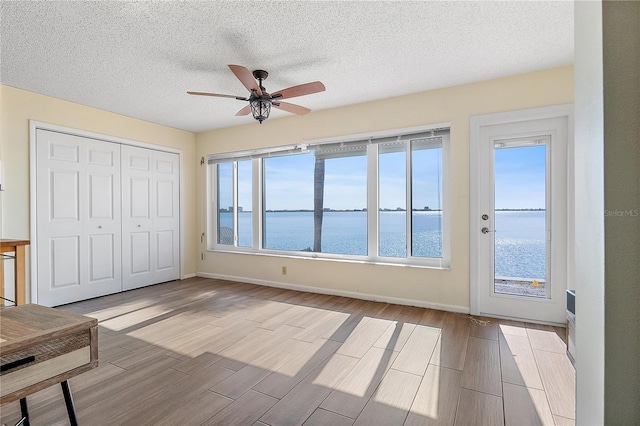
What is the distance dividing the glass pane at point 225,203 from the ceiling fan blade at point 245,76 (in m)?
2.79

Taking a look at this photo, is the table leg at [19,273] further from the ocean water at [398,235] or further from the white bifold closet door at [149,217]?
the ocean water at [398,235]

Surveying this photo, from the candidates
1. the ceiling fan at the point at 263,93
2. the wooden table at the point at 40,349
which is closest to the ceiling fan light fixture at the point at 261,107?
the ceiling fan at the point at 263,93

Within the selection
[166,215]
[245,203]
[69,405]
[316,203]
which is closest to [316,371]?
[69,405]

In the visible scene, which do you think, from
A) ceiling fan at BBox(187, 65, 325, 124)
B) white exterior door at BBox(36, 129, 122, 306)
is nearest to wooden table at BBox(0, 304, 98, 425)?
ceiling fan at BBox(187, 65, 325, 124)

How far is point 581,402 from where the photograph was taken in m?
0.87

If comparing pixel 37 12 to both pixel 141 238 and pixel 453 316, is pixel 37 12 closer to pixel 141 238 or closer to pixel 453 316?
pixel 141 238

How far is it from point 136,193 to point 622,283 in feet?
17.3

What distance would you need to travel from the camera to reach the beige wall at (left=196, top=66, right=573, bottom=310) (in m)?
3.20

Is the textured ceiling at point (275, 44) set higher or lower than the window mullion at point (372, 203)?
higher

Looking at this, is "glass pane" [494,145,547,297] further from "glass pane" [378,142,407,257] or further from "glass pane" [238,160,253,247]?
A: "glass pane" [238,160,253,247]

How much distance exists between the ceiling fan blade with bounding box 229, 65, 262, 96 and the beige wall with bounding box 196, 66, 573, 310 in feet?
5.45

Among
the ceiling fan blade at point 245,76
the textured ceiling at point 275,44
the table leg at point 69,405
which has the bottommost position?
the table leg at point 69,405

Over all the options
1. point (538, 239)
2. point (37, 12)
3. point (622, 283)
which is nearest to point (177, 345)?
point (37, 12)

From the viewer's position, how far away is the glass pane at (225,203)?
5.39m
